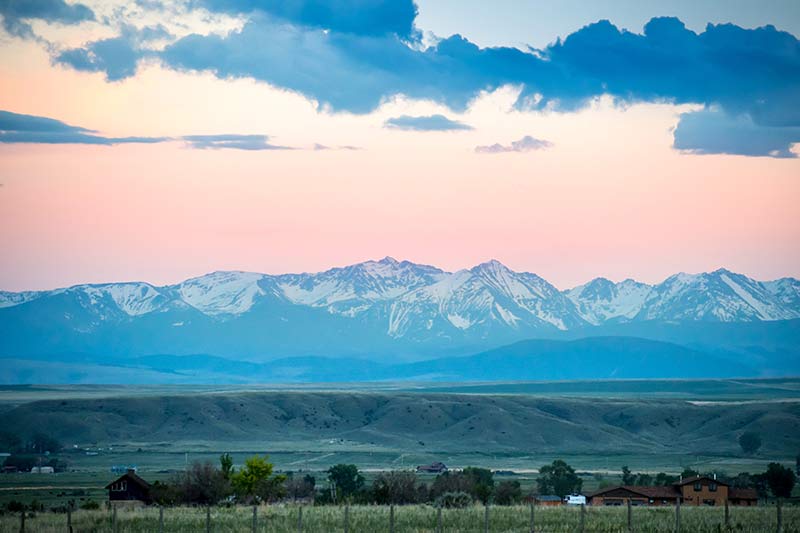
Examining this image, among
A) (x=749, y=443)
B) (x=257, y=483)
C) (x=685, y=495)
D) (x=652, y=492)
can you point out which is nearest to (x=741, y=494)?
(x=685, y=495)

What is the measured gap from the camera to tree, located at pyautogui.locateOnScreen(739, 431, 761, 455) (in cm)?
16988

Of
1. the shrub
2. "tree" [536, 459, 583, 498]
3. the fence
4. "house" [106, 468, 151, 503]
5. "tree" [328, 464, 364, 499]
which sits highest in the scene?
the fence

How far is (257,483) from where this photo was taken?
8269 cm

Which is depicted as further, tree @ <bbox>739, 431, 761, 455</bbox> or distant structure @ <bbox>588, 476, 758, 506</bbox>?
tree @ <bbox>739, 431, 761, 455</bbox>

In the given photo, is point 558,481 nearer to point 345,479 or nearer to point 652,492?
point 652,492

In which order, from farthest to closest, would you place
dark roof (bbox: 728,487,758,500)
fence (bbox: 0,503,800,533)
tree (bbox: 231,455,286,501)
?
dark roof (bbox: 728,487,758,500), tree (bbox: 231,455,286,501), fence (bbox: 0,503,800,533)

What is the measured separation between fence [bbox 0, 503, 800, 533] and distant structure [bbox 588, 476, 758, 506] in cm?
2308

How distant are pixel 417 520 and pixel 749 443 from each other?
12510 cm

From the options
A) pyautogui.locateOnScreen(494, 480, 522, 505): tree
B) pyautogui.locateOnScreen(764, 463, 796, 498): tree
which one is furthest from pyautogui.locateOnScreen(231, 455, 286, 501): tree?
pyautogui.locateOnScreen(764, 463, 796, 498): tree

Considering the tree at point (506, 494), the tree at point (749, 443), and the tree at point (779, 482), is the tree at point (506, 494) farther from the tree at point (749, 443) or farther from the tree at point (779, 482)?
the tree at point (749, 443)

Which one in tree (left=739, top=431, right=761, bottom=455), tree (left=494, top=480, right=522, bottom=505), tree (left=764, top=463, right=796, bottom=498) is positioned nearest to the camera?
tree (left=494, top=480, right=522, bottom=505)

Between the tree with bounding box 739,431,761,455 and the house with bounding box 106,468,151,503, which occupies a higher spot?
the house with bounding box 106,468,151,503

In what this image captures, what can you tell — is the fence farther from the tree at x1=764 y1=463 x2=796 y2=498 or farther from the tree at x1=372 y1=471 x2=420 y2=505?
the tree at x1=764 y1=463 x2=796 y2=498

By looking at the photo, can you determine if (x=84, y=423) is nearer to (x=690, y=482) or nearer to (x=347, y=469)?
(x=347, y=469)
